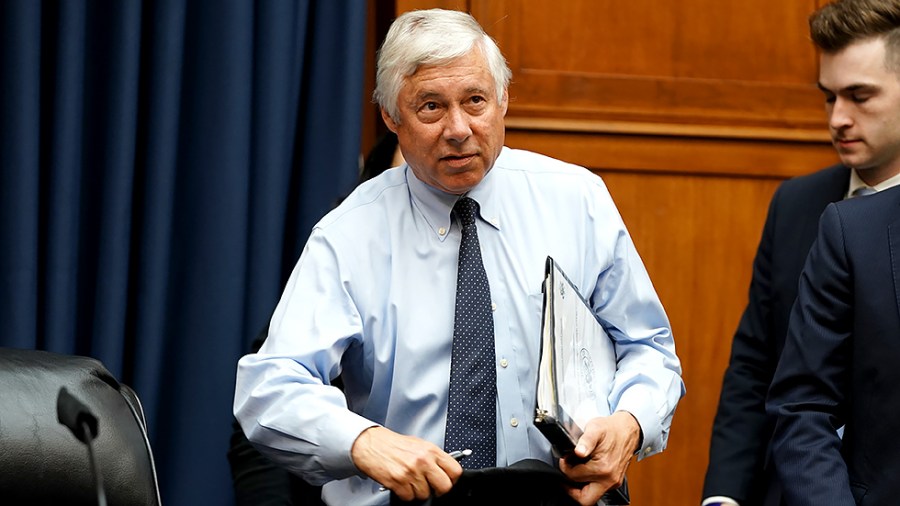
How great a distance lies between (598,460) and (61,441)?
2.81ft

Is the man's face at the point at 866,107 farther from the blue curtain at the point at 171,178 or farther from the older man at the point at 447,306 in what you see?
the blue curtain at the point at 171,178

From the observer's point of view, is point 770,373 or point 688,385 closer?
point 770,373

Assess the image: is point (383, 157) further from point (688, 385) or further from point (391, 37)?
point (688, 385)

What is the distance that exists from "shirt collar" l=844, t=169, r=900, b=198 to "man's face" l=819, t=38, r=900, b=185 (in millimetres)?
21

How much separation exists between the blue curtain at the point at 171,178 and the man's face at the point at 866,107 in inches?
49.3

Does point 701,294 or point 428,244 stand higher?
point 428,244

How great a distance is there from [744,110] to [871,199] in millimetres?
1237

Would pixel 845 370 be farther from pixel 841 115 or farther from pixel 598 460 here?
pixel 841 115

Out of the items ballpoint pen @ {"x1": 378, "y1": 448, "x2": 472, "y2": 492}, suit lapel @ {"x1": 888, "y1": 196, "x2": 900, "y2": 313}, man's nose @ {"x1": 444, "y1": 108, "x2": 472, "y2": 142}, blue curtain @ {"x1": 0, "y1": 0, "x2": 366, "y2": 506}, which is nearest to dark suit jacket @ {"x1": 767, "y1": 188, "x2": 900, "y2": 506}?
suit lapel @ {"x1": 888, "y1": 196, "x2": 900, "y2": 313}

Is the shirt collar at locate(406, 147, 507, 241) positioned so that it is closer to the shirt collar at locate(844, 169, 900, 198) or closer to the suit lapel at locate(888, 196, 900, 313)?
the suit lapel at locate(888, 196, 900, 313)

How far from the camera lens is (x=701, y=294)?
3.54m

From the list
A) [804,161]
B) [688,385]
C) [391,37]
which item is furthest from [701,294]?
[391,37]

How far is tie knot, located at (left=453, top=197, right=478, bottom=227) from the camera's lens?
240 cm

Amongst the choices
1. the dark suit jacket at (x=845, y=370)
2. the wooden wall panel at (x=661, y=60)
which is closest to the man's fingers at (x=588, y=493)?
the dark suit jacket at (x=845, y=370)
